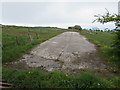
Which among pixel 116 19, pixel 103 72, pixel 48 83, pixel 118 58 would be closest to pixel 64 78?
pixel 48 83

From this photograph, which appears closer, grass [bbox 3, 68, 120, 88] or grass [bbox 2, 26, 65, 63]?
grass [bbox 3, 68, 120, 88]

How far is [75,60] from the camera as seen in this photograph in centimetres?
603

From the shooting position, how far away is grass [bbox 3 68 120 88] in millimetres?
3596

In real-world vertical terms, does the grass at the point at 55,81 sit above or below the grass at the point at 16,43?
below

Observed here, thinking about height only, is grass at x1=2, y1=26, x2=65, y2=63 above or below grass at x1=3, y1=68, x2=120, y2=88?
above

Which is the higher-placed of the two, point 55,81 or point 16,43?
point 16,43

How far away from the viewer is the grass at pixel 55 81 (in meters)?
3.60

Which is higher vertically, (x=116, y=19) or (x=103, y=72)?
(x=116, y=19)

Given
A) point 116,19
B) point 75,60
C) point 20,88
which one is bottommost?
point 20,88

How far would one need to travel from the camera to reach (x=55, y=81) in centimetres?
380

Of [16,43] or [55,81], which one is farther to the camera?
[16,43]

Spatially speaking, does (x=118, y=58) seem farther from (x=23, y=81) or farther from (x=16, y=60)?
(x=16, y=60)

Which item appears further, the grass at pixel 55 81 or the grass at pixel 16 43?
the grass at pixel 16 43

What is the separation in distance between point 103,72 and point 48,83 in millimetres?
2280
